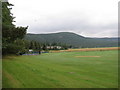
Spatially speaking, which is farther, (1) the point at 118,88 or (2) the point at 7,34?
(2) the point at 7,34

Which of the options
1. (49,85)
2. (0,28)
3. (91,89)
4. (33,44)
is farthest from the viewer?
(33,44)

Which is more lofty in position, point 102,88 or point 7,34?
point 7,34

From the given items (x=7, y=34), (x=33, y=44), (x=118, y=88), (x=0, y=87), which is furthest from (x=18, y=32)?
(x=33, y=44)

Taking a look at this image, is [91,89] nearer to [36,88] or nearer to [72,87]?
[72,87]

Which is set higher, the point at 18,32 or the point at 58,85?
the point at 18,32

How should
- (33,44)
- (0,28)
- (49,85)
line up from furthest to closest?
(33,44)
(0,28)
(49,85)

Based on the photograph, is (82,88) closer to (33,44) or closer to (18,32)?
(18,32)

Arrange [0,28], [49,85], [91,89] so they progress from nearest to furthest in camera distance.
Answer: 1. [91,89]
2. [49,85]
3. [0,28]

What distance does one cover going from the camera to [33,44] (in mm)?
76938

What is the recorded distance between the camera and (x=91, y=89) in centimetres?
633

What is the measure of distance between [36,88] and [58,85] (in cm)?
126

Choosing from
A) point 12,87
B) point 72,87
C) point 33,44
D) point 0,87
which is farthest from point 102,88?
point 33,44

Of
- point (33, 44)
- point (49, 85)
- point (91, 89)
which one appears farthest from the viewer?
point (33, 44)

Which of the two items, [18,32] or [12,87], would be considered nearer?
[12,87]
